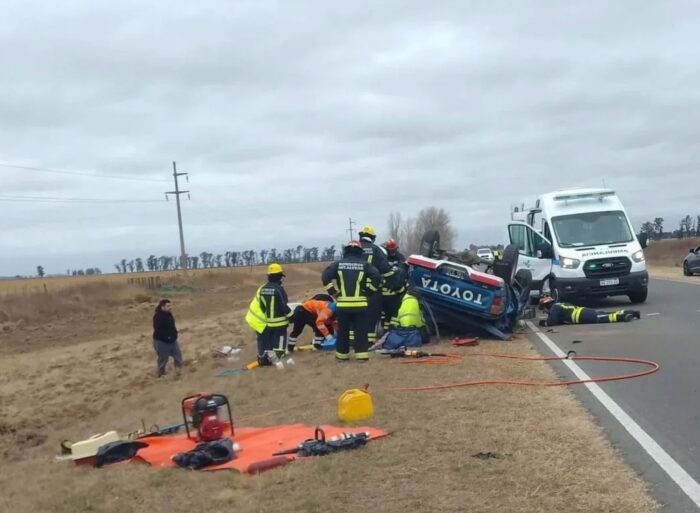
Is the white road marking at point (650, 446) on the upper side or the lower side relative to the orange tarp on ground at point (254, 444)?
lower

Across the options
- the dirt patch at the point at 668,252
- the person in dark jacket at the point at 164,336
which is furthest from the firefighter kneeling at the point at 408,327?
the dirt patch at the point at 668,252

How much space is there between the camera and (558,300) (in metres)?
18.7

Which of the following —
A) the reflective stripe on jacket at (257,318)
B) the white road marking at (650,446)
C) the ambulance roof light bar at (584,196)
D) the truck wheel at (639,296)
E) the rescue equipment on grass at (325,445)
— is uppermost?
the ambulance roof light bar at (584,196)

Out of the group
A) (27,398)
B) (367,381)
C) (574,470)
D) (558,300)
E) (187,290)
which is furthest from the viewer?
(187,290)

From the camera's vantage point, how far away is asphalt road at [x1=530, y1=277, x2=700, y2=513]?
573cm

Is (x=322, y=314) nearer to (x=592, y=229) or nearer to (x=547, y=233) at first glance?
(x=547, y=233)

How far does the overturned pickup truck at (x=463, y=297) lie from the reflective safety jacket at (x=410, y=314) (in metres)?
0.29

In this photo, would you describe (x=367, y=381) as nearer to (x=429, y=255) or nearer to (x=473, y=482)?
(x=473, y=482)

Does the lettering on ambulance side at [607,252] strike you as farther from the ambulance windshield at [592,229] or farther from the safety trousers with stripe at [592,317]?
the safety trousers with stripe at [592,317]

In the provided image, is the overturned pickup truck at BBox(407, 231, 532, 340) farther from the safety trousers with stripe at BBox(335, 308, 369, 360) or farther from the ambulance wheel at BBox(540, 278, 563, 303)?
the ambulance wheel at BBox(540, 278, 563, 303)

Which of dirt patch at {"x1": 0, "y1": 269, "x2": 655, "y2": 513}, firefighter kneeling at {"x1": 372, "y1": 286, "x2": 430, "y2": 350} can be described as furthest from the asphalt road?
firefighter kneeling at {"x1": 372, "y1": 286, "x2": 430, "y2": 350}

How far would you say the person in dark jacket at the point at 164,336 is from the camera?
15836 mm

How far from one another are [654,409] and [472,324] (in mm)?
6065

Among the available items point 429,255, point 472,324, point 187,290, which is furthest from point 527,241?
point 187,290
